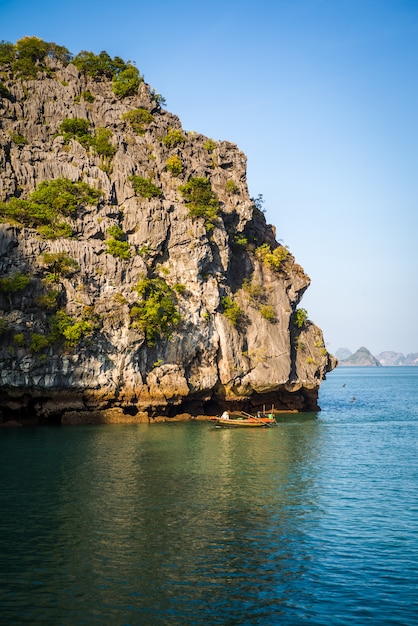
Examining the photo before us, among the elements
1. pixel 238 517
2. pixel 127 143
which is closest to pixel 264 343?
pixel 127 143

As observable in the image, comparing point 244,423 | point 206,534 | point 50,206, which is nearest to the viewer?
point 206,534

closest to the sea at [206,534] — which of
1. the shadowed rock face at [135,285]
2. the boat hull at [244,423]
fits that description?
the shadowed rock face at [135,285]

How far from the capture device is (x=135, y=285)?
48.9 metres

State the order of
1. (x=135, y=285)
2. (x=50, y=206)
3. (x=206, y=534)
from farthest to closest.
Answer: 1. (x=135, y=285)
2. (x=50, y=206)
3. (x=206, y=534)

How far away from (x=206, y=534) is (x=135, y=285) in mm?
31186

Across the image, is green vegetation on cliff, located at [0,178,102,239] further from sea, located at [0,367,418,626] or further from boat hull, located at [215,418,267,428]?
boat hull, located at [215,418,267,428]

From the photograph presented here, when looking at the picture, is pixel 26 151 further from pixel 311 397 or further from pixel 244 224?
pixel 311 397

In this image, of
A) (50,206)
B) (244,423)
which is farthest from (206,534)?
(50,206)

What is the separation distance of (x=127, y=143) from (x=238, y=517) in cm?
4324

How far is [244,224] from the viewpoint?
198 feet

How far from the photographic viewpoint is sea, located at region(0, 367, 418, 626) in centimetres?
1472

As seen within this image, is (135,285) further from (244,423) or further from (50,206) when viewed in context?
(244,423)

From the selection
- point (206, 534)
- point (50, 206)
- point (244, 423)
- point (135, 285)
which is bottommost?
point (206, 534)

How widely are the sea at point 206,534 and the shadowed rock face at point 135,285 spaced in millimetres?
9615
